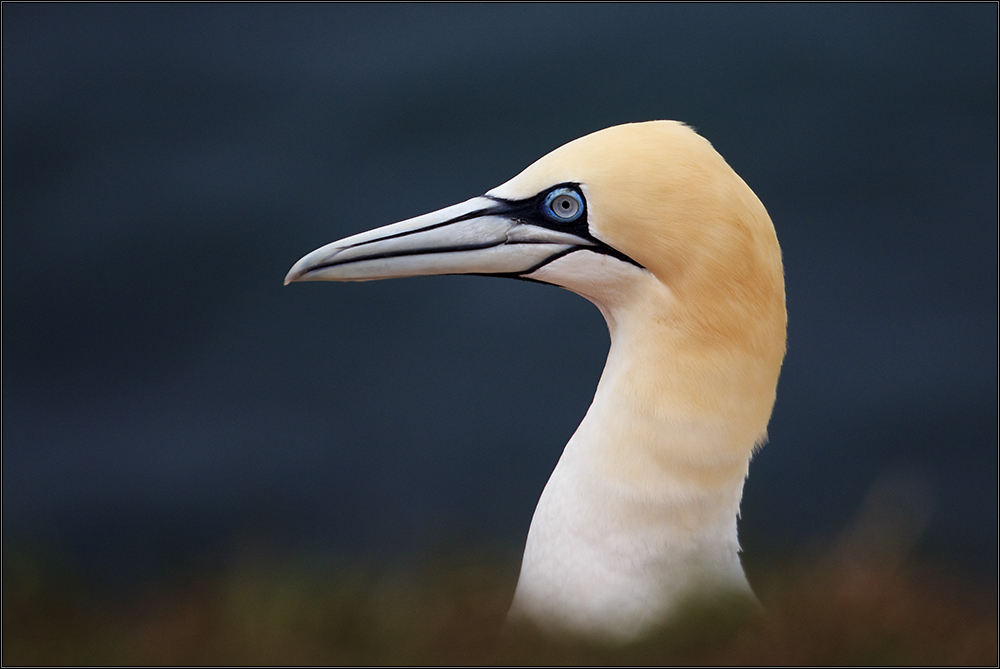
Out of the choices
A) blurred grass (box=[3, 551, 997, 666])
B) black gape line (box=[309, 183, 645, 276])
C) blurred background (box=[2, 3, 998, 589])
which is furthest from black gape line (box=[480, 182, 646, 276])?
blurred background (box=[2, 3, 998, 589])

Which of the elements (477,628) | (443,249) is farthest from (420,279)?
(477,628)

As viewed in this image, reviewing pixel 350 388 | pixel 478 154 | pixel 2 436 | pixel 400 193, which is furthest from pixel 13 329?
pixel 478 154

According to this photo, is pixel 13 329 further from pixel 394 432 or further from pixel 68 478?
pixel 394 432

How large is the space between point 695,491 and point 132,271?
19.2 feet

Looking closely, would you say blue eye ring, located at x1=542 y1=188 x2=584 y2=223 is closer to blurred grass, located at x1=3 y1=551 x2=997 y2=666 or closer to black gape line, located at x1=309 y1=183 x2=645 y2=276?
black gape line, located at x1=309 y1=183 x2=645 y2=276

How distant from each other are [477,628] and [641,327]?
→ 137 centimetres

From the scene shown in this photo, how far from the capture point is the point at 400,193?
8.16 m

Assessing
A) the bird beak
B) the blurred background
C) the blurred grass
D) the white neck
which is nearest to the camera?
the blurred grass

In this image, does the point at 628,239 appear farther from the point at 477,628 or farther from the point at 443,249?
the point at 477,628

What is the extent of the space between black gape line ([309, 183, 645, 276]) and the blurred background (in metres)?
Answer: 3.69

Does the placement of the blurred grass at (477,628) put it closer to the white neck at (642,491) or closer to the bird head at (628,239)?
the white neck at (642,491)

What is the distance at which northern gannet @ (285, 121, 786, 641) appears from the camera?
121 inches

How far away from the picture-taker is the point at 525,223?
335 centimetres

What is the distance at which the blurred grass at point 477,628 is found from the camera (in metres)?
1.97
